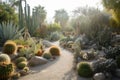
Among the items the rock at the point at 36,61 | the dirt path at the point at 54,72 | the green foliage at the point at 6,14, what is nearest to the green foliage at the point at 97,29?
Answer: the dirt path at the point at 54,72

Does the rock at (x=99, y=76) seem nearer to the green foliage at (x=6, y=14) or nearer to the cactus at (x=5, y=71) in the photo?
the cactus at (x=5, y=71)

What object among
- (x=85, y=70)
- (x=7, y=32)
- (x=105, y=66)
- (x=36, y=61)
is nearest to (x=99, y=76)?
(x=105, y=66)

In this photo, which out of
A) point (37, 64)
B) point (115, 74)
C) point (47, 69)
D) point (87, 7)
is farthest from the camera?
point (87, 7)

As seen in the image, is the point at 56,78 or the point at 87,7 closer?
the point at 56,78

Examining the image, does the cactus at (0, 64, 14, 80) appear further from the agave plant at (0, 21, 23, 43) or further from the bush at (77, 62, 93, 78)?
the agave plant at (0, 21, 23, 43)

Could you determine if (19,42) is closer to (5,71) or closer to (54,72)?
(54,72)

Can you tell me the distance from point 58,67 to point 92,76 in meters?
2.48

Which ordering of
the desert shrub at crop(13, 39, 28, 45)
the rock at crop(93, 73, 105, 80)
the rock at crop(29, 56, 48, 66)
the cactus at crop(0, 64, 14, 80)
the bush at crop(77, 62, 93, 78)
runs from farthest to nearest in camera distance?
the desert shrub at crop(13, 39, 28, 45) < the rock at crop(29, 56, 48, 66) < the bush at crop(77, 62, 93, 78) < the cactus at crop(0, 64, 14, 80) < the rock at crop(93, 73, 105, 80)

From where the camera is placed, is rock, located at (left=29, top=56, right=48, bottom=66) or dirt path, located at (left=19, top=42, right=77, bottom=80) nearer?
dirt path, located at (left=19, top=42, right=77, bottom=80)

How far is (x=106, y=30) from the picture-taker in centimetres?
1587

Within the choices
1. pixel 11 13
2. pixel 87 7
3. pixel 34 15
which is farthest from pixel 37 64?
pixel 87 7

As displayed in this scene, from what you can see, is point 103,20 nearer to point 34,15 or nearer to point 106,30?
point 106,30

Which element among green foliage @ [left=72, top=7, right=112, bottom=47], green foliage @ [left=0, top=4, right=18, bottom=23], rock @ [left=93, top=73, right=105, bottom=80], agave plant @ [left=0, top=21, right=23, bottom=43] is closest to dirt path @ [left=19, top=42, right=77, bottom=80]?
rock @ [left=93, top=73, right=105, bottom=80]

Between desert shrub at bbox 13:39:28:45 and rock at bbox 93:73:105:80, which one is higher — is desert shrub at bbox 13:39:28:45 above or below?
above
